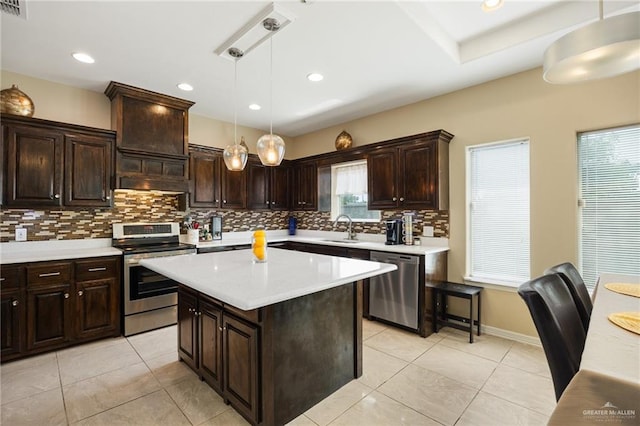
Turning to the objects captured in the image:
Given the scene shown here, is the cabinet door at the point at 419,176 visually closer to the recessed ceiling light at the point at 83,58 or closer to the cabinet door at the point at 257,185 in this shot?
the cabinet door at the point at 257,185

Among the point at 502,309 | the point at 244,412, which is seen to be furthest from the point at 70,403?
the point at 502,309

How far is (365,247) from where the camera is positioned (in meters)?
3.73

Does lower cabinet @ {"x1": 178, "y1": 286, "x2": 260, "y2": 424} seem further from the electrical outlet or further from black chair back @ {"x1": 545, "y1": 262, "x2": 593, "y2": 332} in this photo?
the electrical outlet

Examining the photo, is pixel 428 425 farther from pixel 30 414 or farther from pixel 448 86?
pixel 448 86

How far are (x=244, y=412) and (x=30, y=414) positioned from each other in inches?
57.7

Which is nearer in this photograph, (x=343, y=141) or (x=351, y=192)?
(x=343, y=141)

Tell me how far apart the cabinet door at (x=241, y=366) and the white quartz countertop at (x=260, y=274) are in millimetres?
309

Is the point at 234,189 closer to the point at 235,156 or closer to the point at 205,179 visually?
the point at 205,179

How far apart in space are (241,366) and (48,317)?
2370 mm

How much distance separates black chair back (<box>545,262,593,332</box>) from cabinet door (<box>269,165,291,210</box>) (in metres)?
4.15

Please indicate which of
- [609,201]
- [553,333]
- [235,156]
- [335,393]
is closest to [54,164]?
[235,156]

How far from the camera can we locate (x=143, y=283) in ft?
11.2

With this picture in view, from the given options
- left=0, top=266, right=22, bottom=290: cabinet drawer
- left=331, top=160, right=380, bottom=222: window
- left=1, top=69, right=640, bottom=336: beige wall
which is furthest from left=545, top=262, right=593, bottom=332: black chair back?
left=0, top=266, right=22, bottom=290: cabinet drawer

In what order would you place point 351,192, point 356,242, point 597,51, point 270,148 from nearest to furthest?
point 597,51
point 270,148
point 356,242
point 351,192
